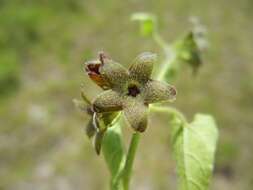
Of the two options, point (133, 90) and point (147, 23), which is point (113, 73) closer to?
point (133, 90)

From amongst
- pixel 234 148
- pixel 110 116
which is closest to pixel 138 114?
pixel 110 116

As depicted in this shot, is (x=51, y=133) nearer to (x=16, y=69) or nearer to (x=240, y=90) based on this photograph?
(x=16, y=69)

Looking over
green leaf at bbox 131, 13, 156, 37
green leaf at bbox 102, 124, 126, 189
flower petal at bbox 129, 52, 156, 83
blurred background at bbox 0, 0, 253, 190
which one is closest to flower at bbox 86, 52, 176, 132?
flower petal at bbox 129, 52, 156, 83

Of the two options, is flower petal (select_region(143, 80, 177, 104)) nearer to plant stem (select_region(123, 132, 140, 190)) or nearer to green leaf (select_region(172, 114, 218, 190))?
plant stem (select_region(123, 132, 140, 190))

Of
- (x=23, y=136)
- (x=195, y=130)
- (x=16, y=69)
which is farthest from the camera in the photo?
(x=16, y=69)

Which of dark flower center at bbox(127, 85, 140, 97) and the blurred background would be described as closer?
dark flower center at bbox(127, 85, 140, 97)

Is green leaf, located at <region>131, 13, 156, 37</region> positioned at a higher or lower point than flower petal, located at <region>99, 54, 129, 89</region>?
higher

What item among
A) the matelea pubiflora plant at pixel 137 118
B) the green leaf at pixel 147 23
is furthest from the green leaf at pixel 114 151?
the green leaf at pixel 147 23
